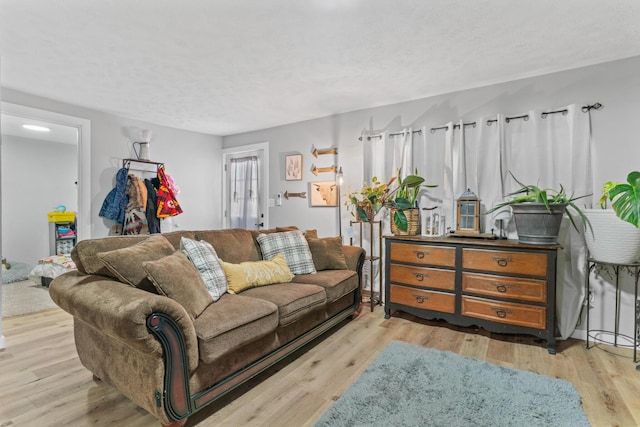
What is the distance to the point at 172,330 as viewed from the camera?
4.75 feet

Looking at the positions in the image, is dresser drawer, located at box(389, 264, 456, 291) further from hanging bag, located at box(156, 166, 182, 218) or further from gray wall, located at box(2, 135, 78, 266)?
gray wall, located at box(2, 135, 78, 266)

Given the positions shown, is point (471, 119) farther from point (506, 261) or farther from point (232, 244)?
point (232, 244)

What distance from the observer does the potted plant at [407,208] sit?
10.7ft

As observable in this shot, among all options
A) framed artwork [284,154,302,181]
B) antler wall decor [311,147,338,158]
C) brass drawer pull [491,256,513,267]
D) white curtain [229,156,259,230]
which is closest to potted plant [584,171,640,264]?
brass drawer pull [491,256,513,267]

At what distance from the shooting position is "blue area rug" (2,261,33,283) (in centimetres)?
467

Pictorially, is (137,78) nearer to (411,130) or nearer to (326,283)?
(326,283)

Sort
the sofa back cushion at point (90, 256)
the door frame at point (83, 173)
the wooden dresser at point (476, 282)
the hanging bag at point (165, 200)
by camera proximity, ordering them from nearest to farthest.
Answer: the sofa back cushion at point (90, 256), the wooden dresser at point (476, 282), the door frame at point (83, 173), the hanging bag at point (165, 200)

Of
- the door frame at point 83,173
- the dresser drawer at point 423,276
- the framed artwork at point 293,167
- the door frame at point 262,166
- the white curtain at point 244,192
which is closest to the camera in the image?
the dresser drawer at point 423,276

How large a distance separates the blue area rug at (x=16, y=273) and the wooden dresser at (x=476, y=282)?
5583 millimetres

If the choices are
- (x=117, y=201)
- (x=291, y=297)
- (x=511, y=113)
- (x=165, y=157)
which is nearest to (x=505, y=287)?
(x=511, y=113)

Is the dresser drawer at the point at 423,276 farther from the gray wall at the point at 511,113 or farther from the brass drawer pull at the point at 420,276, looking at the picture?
the gray wall at the point at 511,113

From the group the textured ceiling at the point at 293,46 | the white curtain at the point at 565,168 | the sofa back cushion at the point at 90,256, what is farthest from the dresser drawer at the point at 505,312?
the sofa back cushion at the point at 90,256

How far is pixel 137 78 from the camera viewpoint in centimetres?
298

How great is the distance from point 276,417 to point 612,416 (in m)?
1.84
